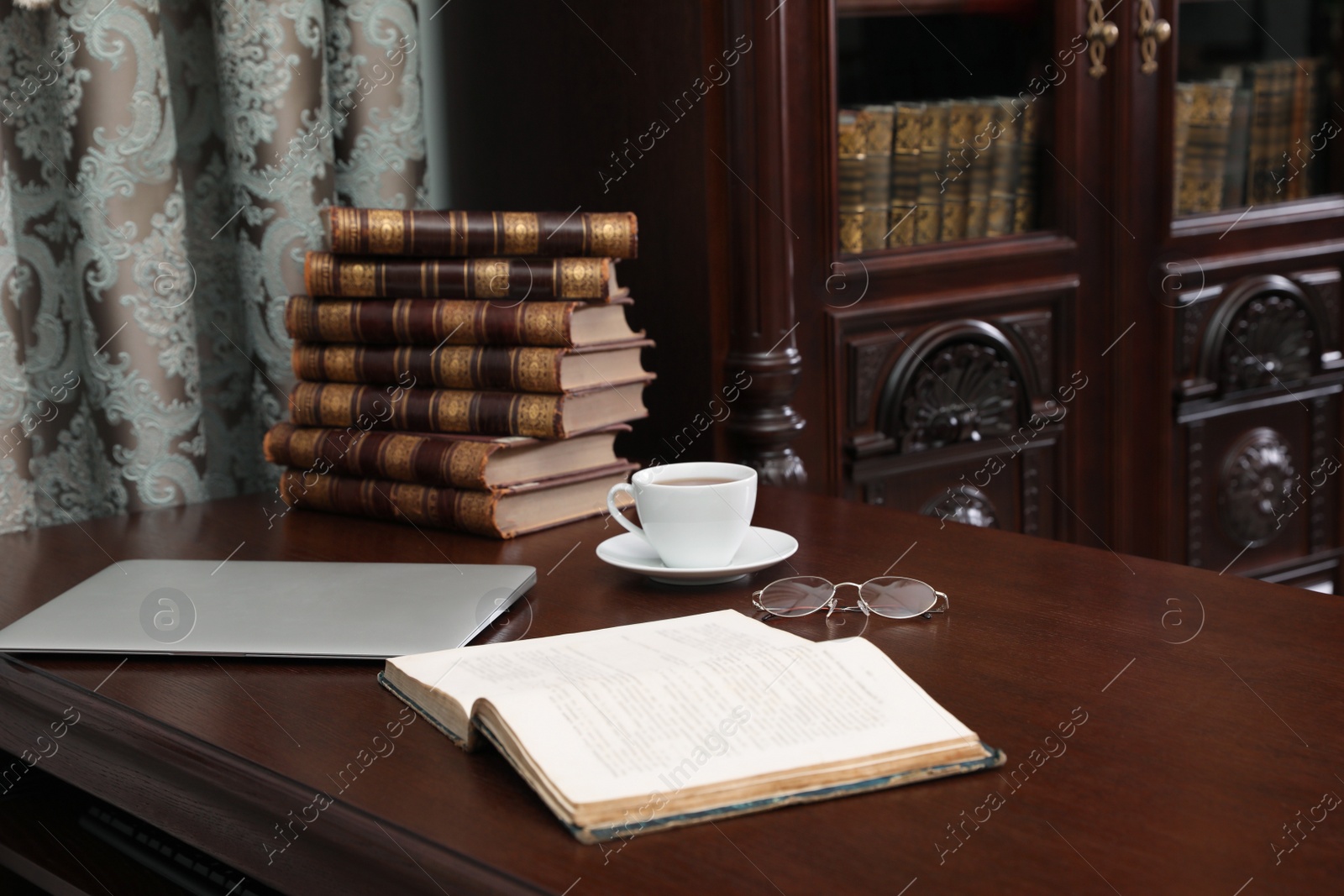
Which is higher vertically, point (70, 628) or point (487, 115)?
point (487, 115)

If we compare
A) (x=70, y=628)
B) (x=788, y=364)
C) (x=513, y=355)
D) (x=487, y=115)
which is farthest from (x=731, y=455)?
(x=70, y=628)

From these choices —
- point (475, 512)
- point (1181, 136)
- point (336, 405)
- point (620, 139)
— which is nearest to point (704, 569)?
point (475, 512)

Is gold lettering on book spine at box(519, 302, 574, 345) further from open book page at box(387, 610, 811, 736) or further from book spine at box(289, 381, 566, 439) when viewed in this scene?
open book page at box(387, 610, 811, 736)

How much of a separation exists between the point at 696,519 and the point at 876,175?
0.74 m

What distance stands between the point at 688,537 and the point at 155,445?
704 millimetres

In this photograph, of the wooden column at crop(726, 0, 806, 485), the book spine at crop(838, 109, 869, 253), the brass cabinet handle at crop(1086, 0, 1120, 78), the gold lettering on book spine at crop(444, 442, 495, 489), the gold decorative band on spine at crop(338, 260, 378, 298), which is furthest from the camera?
the brass cabinet handle at crop(1086, 0, 1120, 78)

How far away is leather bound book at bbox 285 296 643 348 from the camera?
1130mm

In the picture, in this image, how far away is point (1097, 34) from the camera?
1586 millimetres

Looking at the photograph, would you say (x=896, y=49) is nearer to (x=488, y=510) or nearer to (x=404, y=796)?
(x=488, y=510)

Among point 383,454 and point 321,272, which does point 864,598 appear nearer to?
point 383,454

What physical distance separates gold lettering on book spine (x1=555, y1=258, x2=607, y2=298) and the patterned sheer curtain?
0.41 meters

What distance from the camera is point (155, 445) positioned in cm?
135

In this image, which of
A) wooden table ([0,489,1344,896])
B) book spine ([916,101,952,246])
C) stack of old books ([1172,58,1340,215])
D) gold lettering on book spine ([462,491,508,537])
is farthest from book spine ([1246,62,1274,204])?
gold lettering on book spine ([462,491,508,537])

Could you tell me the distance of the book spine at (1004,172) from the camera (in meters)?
1.62
